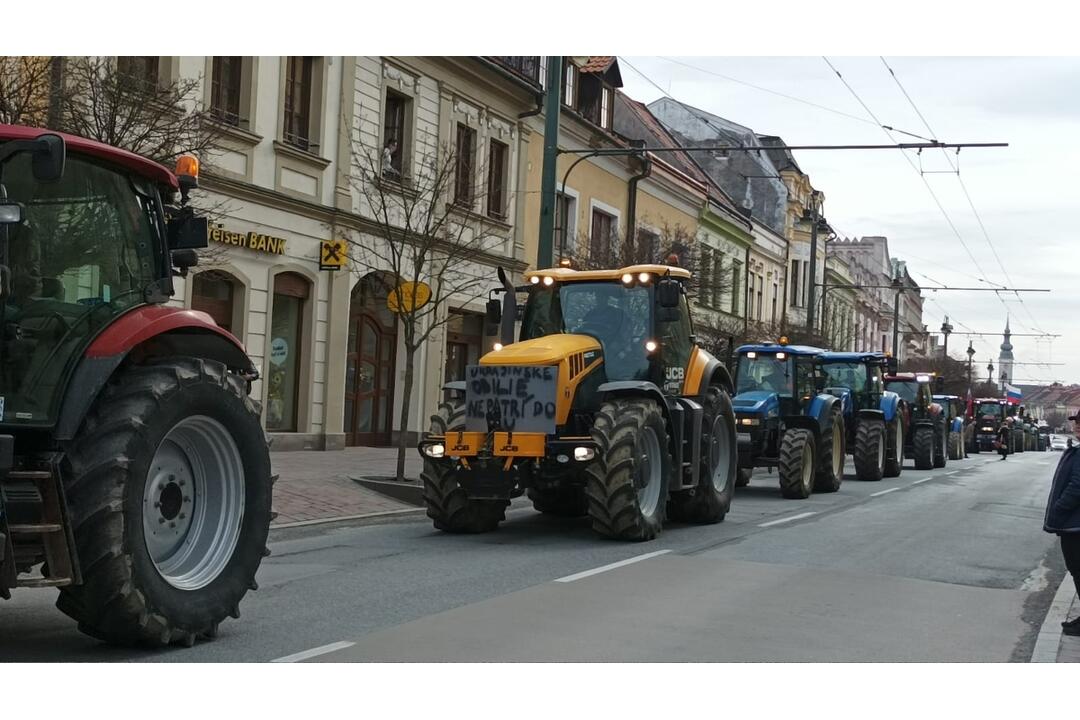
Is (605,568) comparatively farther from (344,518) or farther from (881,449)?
(881,449)

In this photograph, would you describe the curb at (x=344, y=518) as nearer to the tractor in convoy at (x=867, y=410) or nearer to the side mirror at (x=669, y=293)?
the side mirror at (x=669, y=293)

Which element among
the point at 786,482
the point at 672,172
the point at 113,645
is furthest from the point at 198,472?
the point at 672,172

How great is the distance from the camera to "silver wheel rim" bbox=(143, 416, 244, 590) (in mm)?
6844

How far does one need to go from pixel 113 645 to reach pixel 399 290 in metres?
10.2

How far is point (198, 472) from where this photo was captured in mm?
7242

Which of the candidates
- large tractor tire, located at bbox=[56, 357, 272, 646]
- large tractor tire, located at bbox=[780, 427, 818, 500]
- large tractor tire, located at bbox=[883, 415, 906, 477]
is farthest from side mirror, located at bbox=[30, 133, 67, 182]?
large tractor tire, located at bbox=[883, 415, 906, 477]

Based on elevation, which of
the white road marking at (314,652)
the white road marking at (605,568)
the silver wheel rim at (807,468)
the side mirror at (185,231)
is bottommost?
the white road marking at (605,568)

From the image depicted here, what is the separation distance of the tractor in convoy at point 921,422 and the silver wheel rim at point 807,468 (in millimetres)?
12079

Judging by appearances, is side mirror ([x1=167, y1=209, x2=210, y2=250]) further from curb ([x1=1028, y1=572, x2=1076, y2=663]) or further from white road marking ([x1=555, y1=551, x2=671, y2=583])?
curb ([x1=1028, y1=572, x2=1076, y2=663])

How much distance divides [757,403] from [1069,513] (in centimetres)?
1162

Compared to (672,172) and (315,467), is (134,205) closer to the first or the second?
(315,467)

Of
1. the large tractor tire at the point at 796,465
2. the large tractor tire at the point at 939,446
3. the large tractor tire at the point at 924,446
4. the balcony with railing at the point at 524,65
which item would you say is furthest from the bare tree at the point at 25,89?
the large tractor tire at the point at 939,446

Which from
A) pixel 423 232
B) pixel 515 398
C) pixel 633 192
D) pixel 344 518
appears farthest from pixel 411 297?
pixel 633 192

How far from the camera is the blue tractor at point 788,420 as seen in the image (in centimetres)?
1886
